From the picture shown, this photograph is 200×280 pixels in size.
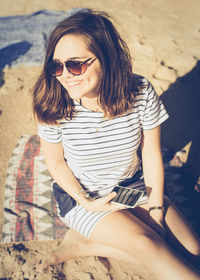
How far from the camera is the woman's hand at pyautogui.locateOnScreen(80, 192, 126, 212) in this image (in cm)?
176

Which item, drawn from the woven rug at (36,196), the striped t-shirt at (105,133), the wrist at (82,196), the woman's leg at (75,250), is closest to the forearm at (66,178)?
the wrist at (82,196)

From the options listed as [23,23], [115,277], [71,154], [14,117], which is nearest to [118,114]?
[71,154]

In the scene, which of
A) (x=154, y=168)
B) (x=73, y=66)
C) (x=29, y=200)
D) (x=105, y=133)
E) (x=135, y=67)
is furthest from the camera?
(x=135, y=67)

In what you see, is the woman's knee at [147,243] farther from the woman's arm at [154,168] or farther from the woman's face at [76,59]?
the woman's face at [76,59]

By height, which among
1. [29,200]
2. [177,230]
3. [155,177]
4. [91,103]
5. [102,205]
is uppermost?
[91,103]

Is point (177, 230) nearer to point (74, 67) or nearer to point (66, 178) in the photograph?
point (66, 178)

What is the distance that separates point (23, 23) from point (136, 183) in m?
4.65

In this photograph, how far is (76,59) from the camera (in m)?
1.45

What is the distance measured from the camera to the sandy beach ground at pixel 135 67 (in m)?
2.09

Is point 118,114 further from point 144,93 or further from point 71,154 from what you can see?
point 71,154

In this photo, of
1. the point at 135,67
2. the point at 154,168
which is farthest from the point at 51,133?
the point at 135,67

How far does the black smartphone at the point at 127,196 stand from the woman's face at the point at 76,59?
78 centimetres

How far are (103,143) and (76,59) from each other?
588mm

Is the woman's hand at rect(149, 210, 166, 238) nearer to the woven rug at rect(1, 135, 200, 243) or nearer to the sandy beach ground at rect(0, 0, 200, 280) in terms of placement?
the woven rug at rect(1, 135, 200, 243)
